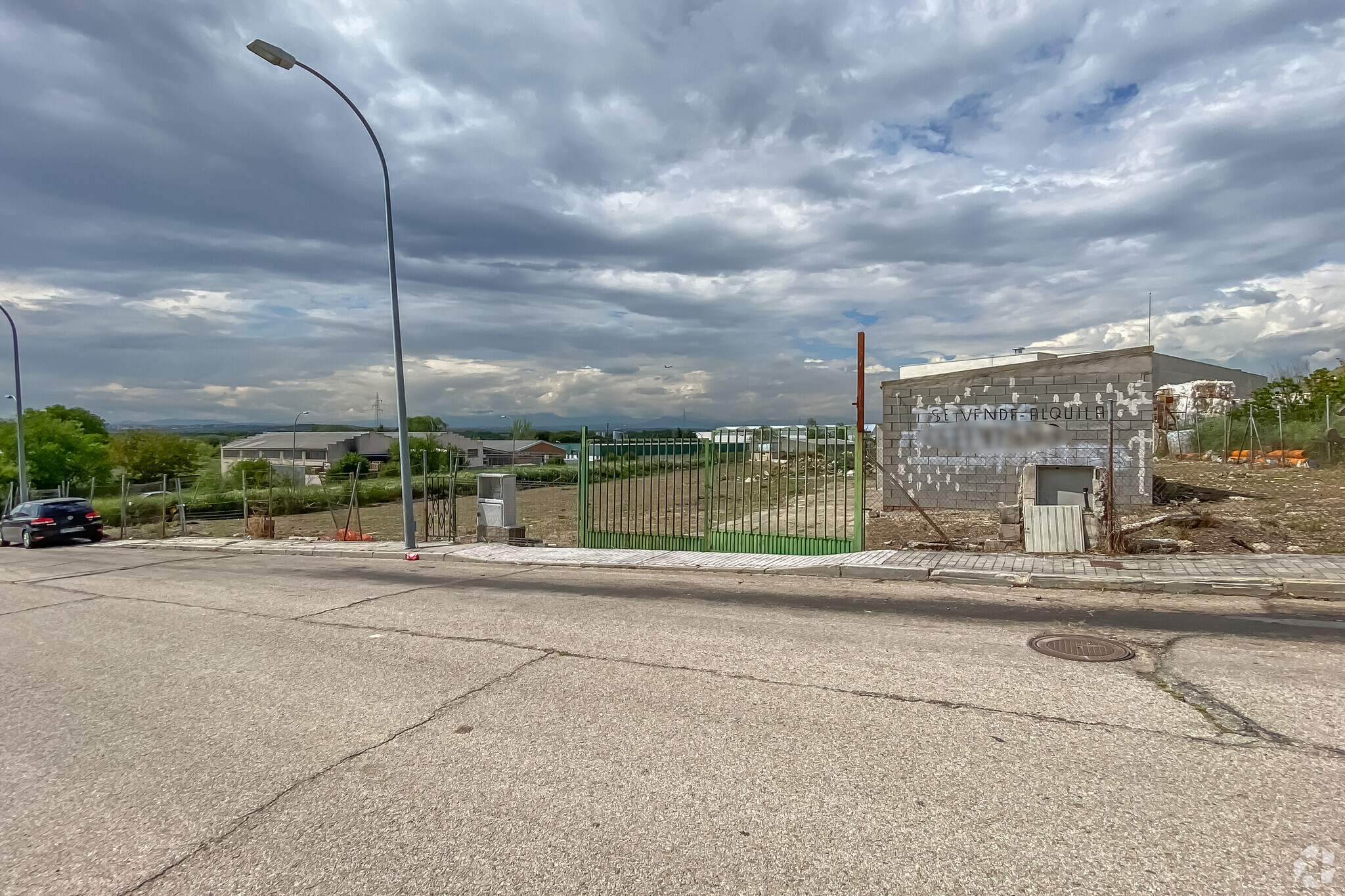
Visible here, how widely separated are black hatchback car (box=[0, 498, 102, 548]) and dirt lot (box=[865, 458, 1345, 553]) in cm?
2659

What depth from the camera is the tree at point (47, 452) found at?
53.0 meters

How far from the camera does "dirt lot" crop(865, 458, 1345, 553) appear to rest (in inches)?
458

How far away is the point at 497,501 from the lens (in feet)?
52.7

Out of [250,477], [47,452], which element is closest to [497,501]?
[250,477]

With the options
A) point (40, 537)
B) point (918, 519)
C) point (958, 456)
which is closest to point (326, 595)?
point (918, 519)

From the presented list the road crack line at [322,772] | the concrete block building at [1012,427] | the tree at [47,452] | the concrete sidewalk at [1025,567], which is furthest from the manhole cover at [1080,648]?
the tree at [47,452]

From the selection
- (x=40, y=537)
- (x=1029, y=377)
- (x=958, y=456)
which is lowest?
(x=40, y=537)

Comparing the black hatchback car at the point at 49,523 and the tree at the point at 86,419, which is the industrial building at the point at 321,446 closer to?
the tree at the point at 86,419

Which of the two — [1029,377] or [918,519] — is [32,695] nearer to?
[918,519]

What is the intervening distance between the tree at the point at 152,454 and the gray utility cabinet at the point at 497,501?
3393 inches

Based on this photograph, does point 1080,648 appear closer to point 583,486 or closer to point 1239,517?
point 583,486

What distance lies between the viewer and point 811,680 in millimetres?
5516

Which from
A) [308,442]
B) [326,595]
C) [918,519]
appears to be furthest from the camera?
[308,442]

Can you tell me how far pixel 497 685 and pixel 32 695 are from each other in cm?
385
